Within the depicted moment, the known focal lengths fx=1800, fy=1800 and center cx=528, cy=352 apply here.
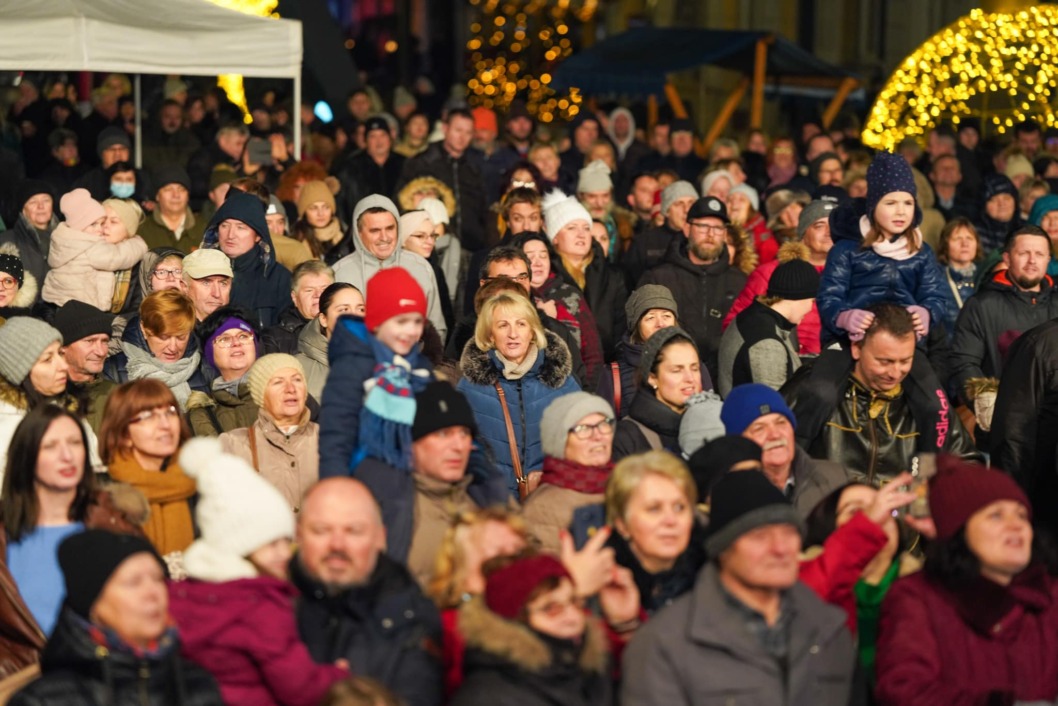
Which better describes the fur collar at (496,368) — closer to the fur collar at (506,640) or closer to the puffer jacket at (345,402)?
the puffer jacket at (345,402)

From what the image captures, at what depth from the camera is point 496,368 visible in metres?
8.54

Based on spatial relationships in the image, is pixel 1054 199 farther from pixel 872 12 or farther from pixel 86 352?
pixel 872 12

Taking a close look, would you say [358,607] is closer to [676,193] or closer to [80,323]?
[80,323]

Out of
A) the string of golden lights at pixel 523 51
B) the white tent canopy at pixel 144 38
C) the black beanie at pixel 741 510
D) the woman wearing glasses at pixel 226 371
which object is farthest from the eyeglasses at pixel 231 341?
the string of golden lights at pixel 523 51

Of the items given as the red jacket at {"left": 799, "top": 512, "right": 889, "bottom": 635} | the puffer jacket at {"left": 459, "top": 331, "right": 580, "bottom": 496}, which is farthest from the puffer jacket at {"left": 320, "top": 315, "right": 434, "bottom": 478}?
the puffer jacket at {"left": 459, "top": 331, "right": 580, "bottom": 496}

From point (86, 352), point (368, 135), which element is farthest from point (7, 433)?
point (368, 135)

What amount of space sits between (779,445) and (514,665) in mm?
2220

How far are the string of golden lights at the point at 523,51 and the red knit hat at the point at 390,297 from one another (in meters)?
20.3

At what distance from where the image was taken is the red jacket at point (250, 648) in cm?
541

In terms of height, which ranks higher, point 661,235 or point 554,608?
point 661,235

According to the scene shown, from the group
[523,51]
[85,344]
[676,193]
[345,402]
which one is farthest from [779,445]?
[523,51]

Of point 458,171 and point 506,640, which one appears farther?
point 458,171

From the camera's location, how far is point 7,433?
24.4 ft

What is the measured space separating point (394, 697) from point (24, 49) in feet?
27.8
